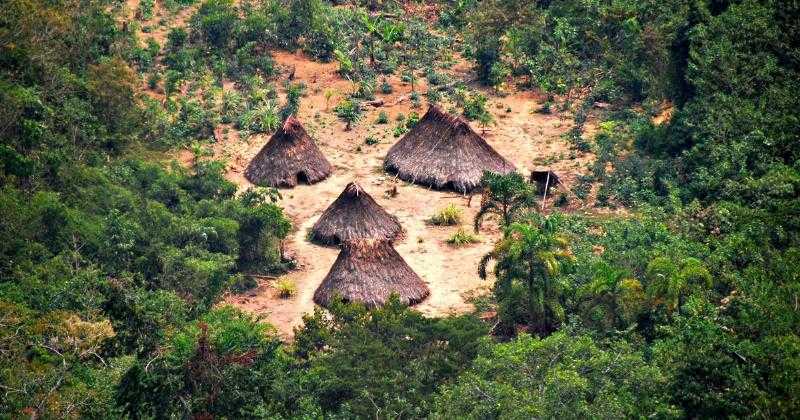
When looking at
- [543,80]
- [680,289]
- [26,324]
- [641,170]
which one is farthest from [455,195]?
[26,324]

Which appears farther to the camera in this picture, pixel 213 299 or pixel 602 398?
pixel 213 299

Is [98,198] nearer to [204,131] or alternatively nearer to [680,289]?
[204,131]

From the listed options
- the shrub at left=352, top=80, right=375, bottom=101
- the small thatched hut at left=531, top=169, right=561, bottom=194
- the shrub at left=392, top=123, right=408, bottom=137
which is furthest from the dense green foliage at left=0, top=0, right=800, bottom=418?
the small thatched hut at left=531, top=169, right=561, bottom=194

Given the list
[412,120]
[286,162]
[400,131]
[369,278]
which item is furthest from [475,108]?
[369,278]

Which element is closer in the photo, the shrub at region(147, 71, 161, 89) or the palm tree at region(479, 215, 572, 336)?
the palm tree at region(479, 215, 572, 336)

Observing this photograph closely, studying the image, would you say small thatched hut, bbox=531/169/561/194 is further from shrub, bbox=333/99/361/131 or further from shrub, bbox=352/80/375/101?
shrub, bbox=352/80/375/101

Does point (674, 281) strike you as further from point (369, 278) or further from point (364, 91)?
point (364, 91)
